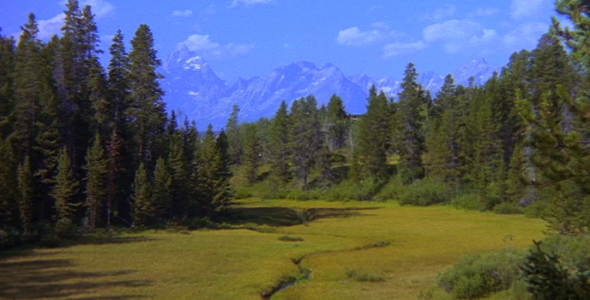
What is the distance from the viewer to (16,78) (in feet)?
183

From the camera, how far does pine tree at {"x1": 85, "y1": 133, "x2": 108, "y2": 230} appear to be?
5131 centimetres

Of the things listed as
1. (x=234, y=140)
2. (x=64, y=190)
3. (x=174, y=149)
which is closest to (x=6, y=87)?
(x=64, y=190)

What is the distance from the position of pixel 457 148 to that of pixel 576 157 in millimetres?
80956

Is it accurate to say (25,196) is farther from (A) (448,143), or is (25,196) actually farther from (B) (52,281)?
(A) (448,143)

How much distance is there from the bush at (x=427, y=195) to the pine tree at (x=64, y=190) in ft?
190

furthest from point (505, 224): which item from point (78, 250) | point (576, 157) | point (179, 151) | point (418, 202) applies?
point (576, 157)

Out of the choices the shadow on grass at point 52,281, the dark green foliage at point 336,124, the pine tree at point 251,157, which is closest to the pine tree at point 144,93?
the shadow on grass at point 52,281

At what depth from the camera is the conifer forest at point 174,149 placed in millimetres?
21183

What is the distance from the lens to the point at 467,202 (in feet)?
266

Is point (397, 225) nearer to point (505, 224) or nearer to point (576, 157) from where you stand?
point (505, 224)

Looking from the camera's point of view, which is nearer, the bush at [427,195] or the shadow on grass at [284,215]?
the shadow on grass at [284,215]

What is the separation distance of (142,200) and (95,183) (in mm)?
5106

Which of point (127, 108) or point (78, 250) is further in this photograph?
point (127, 108)

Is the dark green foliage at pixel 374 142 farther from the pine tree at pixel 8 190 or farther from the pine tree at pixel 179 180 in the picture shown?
the pine tree at pixel 8 190
